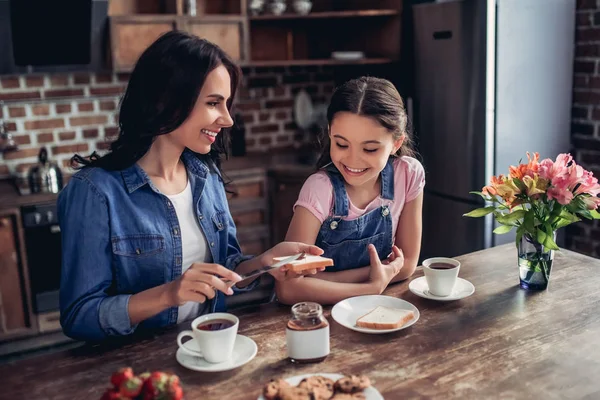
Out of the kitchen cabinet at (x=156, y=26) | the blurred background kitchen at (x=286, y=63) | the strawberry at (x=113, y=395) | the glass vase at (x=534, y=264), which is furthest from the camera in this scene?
the kitchen cabinet at (x=156, y=26)

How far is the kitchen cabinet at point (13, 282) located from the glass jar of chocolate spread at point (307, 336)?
2.19m

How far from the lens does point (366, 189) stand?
76.4 inches

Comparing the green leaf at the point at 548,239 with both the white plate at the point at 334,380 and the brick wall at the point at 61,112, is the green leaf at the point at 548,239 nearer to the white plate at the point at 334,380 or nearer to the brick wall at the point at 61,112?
the white plate at the point at 334,380

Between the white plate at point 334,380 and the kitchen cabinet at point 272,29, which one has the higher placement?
the kitchen cabinet at point 272,29

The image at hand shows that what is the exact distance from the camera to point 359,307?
62.2 inches

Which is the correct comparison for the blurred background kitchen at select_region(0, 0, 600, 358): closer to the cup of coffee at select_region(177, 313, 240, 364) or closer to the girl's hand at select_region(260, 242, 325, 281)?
the girl's hand at select_region(260, 242, 325, 281)

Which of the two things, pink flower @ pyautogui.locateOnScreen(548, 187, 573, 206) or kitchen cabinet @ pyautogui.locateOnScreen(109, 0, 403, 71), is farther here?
kitchen cabinet @ pyautogui.locateOnScreen(109, 0, 403, 71)

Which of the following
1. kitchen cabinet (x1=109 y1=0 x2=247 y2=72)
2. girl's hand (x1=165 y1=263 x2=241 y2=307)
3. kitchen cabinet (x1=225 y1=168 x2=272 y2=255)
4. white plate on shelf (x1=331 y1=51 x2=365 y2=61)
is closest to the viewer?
girl's hand (x1=165 y1=263 x2=241 y2=307)

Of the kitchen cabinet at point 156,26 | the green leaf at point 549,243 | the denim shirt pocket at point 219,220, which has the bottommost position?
the green leaf at point 549,243

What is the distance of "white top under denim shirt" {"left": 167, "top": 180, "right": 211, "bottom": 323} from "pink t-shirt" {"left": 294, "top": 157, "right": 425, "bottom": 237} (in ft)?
0.98

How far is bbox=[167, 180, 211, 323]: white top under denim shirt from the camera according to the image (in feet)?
5.73

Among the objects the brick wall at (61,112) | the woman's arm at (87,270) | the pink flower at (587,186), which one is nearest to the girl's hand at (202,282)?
the woman's arm at (87,270)

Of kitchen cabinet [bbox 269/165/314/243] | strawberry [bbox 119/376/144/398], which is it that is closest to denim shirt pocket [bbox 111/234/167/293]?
strawberry [bbox 119/376/144/398]

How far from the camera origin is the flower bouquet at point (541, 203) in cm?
161
